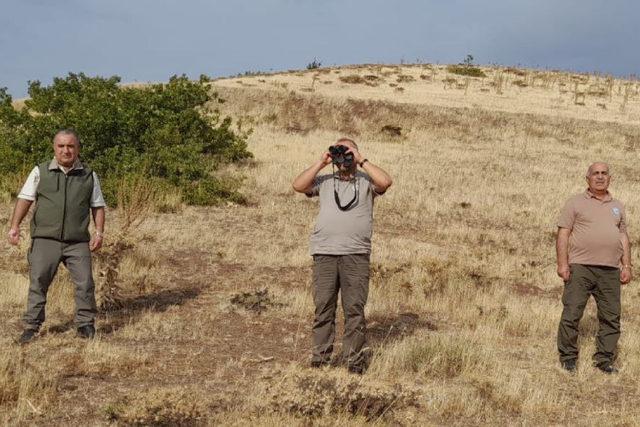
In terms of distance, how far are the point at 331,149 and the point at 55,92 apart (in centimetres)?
1282

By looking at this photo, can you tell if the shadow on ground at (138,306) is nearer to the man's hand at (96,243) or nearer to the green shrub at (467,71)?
the man's hand at (96,243)

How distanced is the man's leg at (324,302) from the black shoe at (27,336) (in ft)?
8.30

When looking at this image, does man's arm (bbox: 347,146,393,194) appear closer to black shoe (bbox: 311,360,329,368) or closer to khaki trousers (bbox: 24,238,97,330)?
black shoe (bbox: 311,360,329,368)

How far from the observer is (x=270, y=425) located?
4.77 meters

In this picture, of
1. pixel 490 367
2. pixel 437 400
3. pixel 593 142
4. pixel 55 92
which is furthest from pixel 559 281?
pixel 593 142

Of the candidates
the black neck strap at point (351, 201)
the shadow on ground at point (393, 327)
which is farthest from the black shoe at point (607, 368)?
the black neck strap at point (351, 201)

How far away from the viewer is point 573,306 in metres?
6.86

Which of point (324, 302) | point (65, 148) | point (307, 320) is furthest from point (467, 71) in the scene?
point (324, 302)

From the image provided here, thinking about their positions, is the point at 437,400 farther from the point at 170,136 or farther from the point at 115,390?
the point at 170,136

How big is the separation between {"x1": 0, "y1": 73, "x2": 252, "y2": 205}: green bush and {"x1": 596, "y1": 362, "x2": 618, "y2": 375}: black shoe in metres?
9.42

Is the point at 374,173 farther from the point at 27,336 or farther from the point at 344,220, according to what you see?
the point at 27,336

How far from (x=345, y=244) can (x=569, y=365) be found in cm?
254

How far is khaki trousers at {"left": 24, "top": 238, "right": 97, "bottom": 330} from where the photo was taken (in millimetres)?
6668

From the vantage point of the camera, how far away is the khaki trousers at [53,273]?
6668 millimetres
